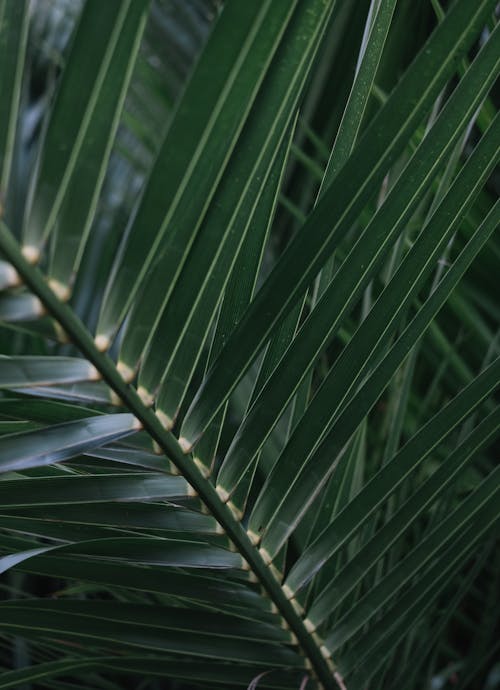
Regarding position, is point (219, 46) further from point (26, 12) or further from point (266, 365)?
point (266, 365)

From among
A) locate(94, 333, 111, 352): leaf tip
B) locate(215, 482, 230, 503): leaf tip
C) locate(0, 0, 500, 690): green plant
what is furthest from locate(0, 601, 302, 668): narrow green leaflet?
locate(94, 333, 111, 352): leaf tip

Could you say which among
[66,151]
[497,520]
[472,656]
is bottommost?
[472,656]

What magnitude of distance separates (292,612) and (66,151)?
1.04 ft

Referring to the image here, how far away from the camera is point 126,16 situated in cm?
26

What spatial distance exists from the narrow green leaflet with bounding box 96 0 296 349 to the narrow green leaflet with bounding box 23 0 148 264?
22 millimetres

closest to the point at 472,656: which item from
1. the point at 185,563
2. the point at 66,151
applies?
the point at 185,563

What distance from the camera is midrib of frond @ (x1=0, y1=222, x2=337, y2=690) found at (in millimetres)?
288

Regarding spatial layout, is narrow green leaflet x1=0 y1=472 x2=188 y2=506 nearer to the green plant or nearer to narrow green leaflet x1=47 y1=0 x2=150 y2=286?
the green plant

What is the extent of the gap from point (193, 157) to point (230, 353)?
4.1 inches

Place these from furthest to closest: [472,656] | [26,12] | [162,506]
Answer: [472,656], [162,506], [26,12]

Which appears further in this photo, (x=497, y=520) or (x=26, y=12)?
(x=497, y=520)

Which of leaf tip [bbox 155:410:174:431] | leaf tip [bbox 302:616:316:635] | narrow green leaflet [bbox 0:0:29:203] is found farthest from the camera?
leaf tip [bbox 302:616:316:635]

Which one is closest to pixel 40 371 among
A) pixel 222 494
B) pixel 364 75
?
pixel 222 494

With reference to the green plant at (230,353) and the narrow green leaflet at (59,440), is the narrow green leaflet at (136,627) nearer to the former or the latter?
the green plant at (230,353)
